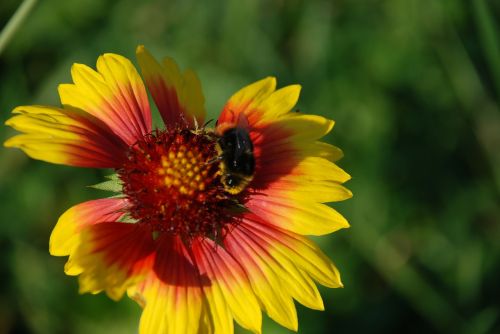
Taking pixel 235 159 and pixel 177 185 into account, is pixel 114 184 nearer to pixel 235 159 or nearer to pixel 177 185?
pixel 177 185

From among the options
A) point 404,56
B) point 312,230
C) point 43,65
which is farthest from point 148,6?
point 312,230

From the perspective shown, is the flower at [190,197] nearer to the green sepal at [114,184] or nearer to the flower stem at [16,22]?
the green sepal at [114,184]

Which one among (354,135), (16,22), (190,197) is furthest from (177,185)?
(354,135)

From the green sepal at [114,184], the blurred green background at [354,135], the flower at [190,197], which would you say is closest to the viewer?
the flower at [190,197]

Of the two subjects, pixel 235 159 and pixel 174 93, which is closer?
pixel 235 159

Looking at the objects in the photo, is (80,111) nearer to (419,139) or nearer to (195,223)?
(195,223)

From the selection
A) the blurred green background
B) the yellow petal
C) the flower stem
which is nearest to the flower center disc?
the yellow petal

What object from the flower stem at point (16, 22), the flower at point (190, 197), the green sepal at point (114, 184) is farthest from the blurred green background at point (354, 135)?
the flower stem at point (16, 22)
